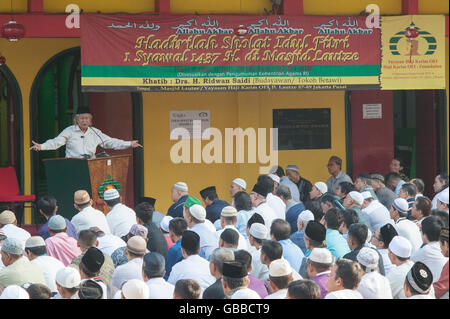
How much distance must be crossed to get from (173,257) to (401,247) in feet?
7.59

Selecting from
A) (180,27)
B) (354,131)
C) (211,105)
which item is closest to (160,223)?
(180,27)

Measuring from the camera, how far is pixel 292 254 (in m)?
8.10

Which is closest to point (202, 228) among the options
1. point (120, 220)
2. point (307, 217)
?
point (307, 217)

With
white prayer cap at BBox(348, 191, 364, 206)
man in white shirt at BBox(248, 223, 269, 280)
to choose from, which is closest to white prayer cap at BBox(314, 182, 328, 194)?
white prayer cap at BBox(348, 191, 364, 206)

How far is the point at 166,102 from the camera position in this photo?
13562mm

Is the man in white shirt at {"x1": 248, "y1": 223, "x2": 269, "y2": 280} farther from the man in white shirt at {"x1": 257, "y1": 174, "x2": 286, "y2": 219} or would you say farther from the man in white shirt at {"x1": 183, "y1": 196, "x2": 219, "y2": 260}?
the man in white shirt at {"x1": 257, "y1": 174, "x2": 286, "y2": 219}

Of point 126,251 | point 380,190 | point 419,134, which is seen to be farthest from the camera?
point 419,134

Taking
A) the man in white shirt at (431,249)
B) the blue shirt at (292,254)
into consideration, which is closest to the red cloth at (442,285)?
the man in white shirt at (431,249)

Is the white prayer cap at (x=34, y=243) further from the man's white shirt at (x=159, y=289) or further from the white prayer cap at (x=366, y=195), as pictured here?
the white prayer cap at (x=366, y=195)

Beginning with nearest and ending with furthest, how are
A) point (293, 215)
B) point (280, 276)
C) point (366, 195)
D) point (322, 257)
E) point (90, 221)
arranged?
point (280, 276) → point (322, 257) → point (90, 221) → point (293, 215) → point (366, 195)

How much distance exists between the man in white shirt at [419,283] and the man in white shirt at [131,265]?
245 centimetres

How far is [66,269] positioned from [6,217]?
3.20 metres

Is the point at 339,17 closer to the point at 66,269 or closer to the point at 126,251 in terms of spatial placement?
the point at 126,251

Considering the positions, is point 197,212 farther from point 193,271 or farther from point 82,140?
point 82,140
